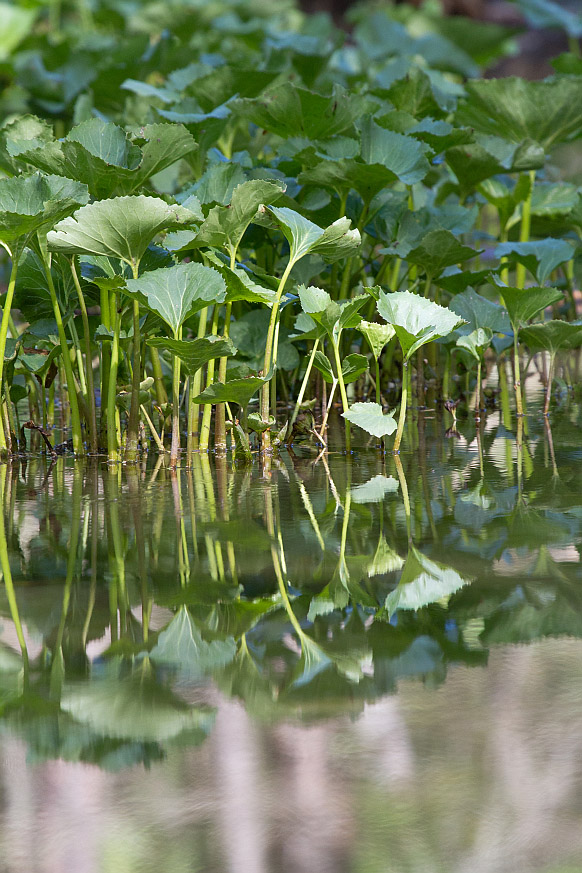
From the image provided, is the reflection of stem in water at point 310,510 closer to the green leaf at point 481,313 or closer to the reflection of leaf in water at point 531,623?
the reflection of leaf in water at point 531,623

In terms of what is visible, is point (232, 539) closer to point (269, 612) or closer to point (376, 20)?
point (269, 612)

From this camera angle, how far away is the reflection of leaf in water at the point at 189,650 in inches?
27.7

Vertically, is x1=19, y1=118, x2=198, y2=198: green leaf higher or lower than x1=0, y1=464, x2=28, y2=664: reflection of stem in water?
higher

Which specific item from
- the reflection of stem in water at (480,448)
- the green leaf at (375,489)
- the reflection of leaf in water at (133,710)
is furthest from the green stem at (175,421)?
the reflection of leaf in water at (133,710)

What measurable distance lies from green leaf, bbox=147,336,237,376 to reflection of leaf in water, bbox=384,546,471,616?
1.83 ft

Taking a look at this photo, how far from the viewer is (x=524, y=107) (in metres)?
2.32

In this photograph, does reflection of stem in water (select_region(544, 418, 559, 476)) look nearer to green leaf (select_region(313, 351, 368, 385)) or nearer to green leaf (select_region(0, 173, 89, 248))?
green leaf (select_region(313, 351, 368, 385))

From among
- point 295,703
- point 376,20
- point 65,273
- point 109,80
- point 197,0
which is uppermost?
point 197,0

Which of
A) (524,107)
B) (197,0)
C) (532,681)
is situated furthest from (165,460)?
(197,0)

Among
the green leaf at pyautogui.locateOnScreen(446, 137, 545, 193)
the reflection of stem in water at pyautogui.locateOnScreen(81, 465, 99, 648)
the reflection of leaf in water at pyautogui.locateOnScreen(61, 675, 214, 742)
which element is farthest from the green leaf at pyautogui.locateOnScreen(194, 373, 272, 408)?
the green leaf at pyautogui.locateOnScreen(446, 137, 545, 193)

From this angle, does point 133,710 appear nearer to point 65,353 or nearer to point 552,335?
point 65,353

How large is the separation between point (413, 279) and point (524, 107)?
1.79 ft

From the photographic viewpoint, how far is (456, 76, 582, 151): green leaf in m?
2.23

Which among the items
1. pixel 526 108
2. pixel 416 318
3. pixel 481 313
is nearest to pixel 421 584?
pixel 416 318
